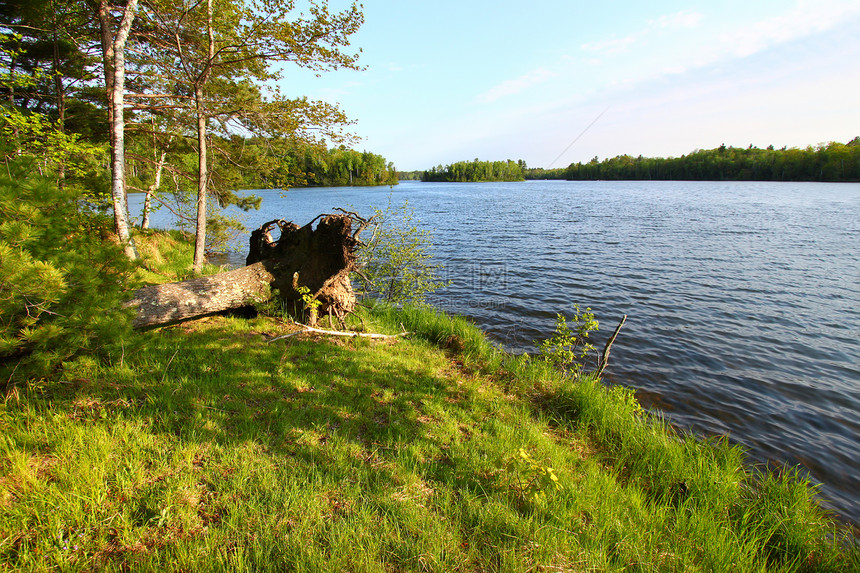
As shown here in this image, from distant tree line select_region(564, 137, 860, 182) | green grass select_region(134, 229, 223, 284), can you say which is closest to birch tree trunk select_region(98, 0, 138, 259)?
green grass select_region(134, 229, 223, 284)

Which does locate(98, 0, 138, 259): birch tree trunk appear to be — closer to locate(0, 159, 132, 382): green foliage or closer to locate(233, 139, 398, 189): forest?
locate(233, 139, 398, 189): forest

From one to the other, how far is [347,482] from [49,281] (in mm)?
2995

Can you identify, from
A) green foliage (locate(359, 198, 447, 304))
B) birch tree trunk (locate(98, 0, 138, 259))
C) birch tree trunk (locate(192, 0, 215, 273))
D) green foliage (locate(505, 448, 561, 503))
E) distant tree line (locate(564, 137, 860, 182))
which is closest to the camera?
green foliage (locate(505, 448, 561, 503))

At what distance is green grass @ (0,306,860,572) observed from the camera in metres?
2.49

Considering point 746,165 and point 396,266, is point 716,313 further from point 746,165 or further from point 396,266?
point 746,165

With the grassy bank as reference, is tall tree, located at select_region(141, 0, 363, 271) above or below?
above

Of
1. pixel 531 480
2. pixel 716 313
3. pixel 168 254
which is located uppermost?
pixel 168 254

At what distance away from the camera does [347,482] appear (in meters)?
3.15

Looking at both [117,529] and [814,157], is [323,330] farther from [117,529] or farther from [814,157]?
[814,157]

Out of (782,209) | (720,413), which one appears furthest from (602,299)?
(782,209)

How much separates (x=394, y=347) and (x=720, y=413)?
6.52 m

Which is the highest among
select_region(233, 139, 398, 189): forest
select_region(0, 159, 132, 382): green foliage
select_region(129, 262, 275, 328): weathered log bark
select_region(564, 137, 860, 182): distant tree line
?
select_region(564, 137, 860, 182): distant tree line

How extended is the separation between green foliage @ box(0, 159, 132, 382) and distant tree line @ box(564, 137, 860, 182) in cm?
13512

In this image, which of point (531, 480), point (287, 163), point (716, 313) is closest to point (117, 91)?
point (287, 163)
